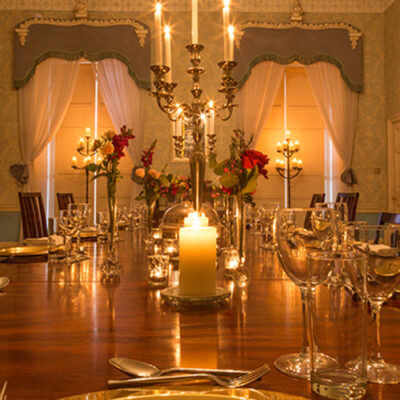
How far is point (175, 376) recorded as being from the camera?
1.71 feet

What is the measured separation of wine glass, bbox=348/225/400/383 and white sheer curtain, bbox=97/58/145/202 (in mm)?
5652

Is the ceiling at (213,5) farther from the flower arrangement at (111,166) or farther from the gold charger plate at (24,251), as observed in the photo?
the flower arrangement at (111,166)

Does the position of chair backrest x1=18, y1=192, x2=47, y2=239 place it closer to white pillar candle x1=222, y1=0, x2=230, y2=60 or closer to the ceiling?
white pillar candle x1=222, y1=0, x2=230, y2=60

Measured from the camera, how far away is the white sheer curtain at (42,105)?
6.21 metres

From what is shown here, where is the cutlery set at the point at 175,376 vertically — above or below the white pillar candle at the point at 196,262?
below

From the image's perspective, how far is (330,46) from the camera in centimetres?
626

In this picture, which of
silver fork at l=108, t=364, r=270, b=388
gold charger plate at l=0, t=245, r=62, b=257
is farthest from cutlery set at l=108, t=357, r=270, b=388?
gold charger plate at l=0, t=245, r=62, b=257

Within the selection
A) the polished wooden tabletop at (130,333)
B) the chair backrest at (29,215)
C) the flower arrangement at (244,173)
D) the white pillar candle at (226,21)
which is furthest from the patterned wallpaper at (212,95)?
the polished wooden tabletop at (130,333)

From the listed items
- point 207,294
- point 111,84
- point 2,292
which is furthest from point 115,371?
point 111,84

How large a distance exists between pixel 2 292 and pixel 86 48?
5.74 m

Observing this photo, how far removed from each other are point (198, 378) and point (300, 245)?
0.24 meters

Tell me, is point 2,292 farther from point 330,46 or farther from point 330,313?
point 330,46

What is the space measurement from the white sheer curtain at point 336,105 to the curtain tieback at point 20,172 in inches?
165

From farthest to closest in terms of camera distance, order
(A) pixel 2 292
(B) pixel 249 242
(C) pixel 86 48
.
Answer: (C) pixel 86 48, (B) pixel 249 242, (A) pixel 2 292
